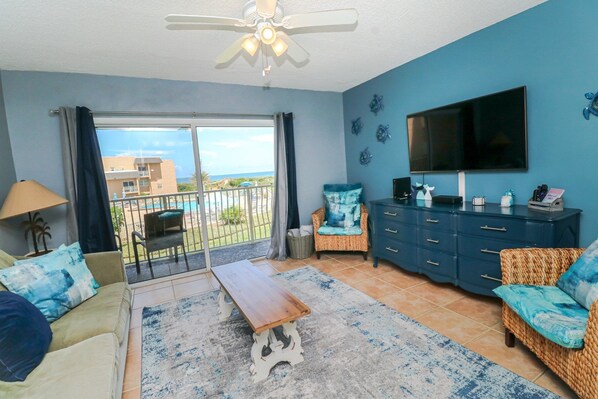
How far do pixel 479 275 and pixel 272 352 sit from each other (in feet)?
5.99

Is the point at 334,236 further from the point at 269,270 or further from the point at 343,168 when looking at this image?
the point at 343,168

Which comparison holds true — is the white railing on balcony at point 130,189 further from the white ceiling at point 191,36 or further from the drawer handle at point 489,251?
the drawer handle at point 489,251

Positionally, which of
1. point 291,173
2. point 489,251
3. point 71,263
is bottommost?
point 489,251

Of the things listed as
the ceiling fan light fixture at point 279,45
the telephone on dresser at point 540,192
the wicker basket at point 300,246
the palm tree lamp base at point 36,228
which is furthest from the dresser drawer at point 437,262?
the palm tree lamp base at point 36,228

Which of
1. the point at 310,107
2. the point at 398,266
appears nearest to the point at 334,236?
the point at 398,266

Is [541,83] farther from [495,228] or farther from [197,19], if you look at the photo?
[197,19]

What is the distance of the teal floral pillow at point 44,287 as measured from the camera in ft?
5.69

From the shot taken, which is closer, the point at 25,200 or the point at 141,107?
the point at 25,200

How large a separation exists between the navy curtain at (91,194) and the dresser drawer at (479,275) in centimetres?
356

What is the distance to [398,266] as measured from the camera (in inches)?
131

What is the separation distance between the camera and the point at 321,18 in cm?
165

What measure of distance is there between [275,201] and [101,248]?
2133 mm

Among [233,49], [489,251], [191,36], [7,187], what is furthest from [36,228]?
[489,251]

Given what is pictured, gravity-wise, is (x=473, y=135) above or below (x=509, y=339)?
above
